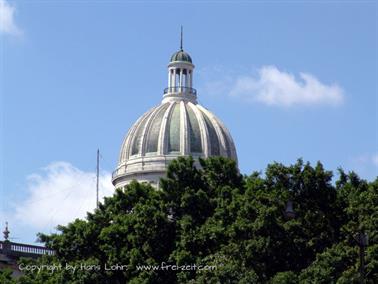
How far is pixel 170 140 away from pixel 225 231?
54.8 metres

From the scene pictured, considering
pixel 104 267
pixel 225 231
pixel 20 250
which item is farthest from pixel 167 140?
pixel 225 231

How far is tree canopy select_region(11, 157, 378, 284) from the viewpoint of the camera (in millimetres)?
57312

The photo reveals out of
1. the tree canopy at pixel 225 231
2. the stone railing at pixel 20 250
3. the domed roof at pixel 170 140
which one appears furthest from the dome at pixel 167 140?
the tree canopy at pixel 225 231

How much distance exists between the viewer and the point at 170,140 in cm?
11350

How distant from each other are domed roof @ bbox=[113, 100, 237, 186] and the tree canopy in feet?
155

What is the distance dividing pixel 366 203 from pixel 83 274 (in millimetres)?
12766

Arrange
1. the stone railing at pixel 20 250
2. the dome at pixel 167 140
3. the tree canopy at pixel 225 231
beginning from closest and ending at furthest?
the tree canopy at pixel 225 231 → the stone railing at pixel 20 250 → the dome at pixel 167 140

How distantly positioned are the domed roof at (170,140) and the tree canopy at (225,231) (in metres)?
47.3

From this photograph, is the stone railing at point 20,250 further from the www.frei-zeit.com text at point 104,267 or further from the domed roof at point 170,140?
the domed roof at point 170,140

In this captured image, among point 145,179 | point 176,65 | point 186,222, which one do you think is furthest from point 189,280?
point 176,65

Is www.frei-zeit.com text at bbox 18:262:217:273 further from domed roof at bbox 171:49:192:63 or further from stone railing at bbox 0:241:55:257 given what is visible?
domed roof at bbox 171:49:192:63

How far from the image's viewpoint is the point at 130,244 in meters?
62.3

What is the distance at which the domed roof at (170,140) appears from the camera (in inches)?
4441

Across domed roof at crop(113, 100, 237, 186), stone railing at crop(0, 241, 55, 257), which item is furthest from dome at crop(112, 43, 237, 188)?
stone railing at crop(0, 241, 55, 257)
